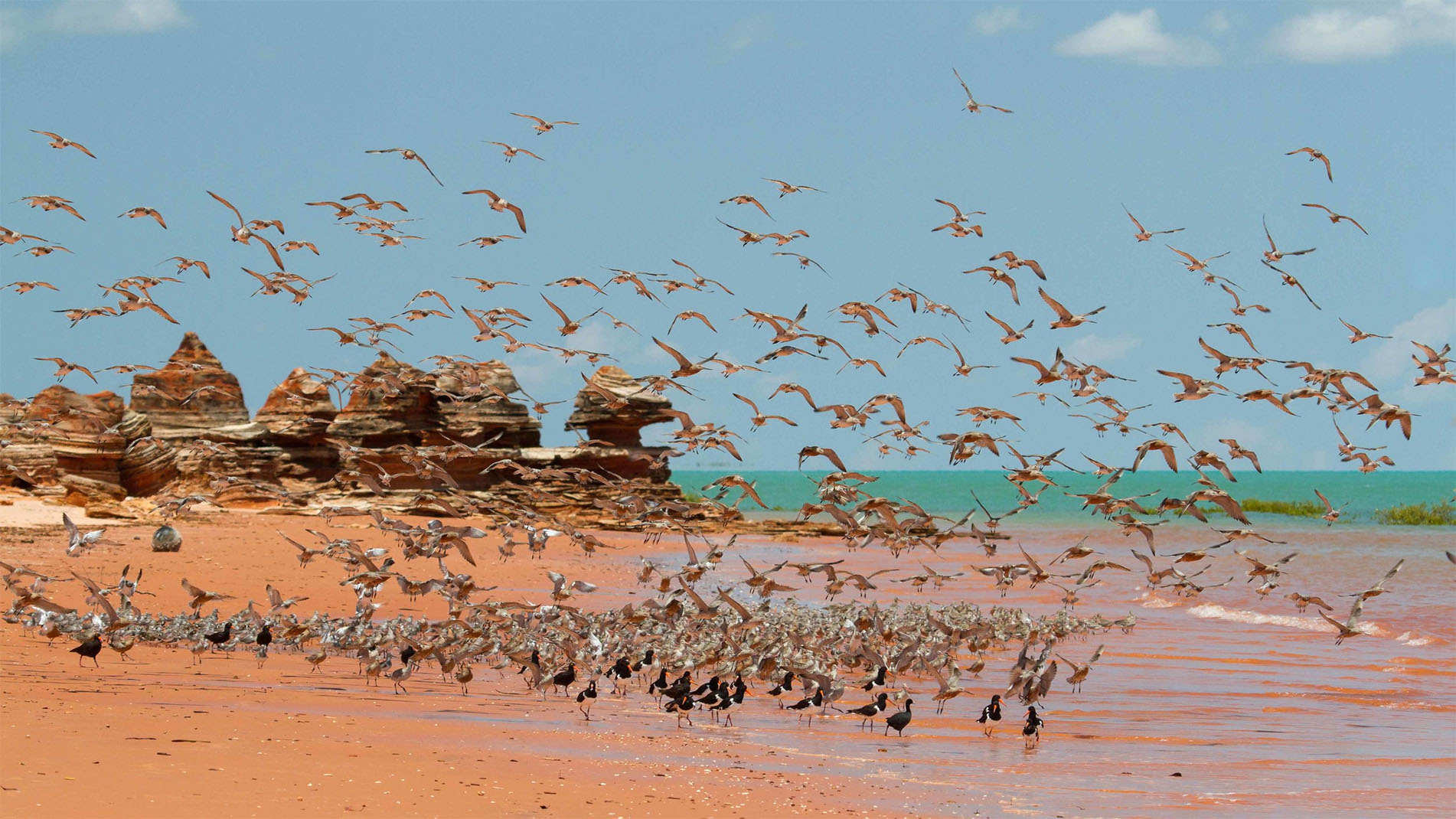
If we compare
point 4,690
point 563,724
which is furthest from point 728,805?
point 4,690

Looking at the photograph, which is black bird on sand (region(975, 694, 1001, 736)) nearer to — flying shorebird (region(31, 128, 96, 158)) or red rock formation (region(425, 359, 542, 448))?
flying shorebird (region(31, 128, 96, 158))

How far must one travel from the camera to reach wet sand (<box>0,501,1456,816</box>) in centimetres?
884

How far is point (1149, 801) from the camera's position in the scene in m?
10.3

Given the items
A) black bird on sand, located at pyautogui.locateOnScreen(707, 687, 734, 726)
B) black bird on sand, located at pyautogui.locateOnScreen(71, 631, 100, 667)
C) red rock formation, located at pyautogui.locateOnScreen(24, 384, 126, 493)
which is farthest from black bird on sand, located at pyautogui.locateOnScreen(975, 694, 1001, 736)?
red rock formation, located at pyautogui.locateOnScreen(24, 384, 126, 493)

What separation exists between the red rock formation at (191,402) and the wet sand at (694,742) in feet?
84.1

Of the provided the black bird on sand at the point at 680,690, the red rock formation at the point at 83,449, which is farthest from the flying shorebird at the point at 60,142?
the red rock formation at the point at 83,449

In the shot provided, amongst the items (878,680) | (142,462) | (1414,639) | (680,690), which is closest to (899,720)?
(878,680)

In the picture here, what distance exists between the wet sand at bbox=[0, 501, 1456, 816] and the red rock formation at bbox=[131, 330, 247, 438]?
25637mm

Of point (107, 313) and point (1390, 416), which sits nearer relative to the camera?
point (1390, 416)

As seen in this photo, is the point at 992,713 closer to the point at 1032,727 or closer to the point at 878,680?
the point at 1032,727

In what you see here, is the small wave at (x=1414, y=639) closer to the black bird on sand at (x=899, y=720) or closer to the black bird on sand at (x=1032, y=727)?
the black bird on sand at (x=1032, y=727)

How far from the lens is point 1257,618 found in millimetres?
25859

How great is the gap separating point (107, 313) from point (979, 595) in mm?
18552

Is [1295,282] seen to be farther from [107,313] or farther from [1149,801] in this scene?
[107,313]
